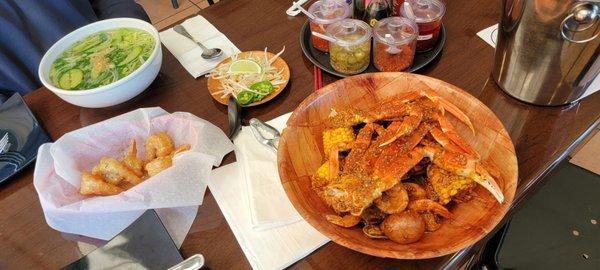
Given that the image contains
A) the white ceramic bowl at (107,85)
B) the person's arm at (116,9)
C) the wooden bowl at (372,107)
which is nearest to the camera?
the wooden bowl at (372,107)

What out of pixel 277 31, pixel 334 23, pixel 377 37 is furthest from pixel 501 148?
pixel 277 31

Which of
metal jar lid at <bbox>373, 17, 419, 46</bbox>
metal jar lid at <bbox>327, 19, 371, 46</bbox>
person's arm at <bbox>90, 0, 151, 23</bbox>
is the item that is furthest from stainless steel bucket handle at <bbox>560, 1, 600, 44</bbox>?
person's arm at <bbox>90, 0, 151, 23</bbox>

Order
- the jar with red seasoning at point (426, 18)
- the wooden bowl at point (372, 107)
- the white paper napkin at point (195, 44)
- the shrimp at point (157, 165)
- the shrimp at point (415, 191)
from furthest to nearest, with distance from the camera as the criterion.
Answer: the white paper napkin at point (195, 44) → the jar with red seasoning at point (426, 18) → the shrimp at point (157, 165) → the shrimp at point (415, 191) → the wooden bowl at point (372, 107)

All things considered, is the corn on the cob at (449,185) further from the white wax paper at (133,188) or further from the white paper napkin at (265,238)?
the white wax paper at (133,188)

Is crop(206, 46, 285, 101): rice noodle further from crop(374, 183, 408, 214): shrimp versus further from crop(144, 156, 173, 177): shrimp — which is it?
crop(374, 183, 408, 214): shrimp

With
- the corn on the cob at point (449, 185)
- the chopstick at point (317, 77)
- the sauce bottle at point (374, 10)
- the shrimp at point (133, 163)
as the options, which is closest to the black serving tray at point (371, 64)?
the chopstick at point (317, 77)
